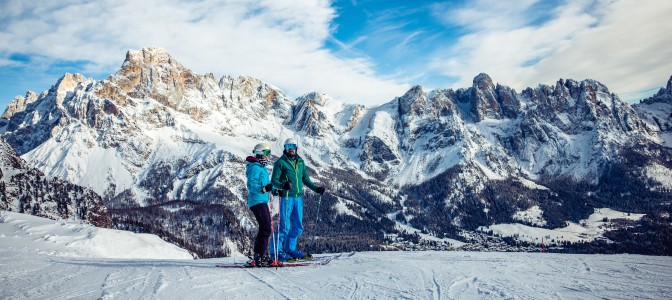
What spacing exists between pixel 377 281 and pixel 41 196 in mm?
137522

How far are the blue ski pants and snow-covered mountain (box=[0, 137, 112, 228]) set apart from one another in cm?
11947

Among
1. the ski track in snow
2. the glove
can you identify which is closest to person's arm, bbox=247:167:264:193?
the glove

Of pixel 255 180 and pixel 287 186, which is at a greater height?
pixel 255 180

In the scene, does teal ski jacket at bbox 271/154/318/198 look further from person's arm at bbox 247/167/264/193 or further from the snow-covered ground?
the snow-covered ground

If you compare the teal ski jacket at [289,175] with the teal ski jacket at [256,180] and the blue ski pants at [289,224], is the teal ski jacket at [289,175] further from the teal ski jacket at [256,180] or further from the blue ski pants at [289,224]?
the teal ski jacket at [256,180]

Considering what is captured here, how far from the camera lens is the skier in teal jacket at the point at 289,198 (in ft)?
50.9

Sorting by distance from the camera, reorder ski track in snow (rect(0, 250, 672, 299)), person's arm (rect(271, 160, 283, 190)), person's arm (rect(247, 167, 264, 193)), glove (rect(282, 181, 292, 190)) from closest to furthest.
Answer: ski track in snow (rect(0, 250, 672, 299)) < person's arm (rect(247, 167, 264, 193)) < glove (rect(282, 181, 292, 190)) < person's arm (rect(271, 160, 283, 190))

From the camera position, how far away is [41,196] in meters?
121

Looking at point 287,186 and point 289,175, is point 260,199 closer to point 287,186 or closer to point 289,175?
point 287,186

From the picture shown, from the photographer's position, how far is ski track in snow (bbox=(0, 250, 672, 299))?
9883 mm

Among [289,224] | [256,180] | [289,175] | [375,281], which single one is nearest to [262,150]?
[256,180]

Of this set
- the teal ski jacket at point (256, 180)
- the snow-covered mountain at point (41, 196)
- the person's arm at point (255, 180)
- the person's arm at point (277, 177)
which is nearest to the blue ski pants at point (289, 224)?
the person's arm at point (277, 177)

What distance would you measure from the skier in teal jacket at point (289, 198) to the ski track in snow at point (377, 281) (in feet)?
6.27

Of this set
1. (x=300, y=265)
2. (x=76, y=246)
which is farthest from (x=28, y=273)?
(x=76, y=246)
